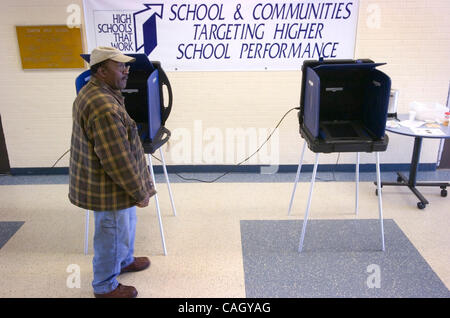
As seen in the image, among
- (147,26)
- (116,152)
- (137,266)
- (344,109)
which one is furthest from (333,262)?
(147,26)

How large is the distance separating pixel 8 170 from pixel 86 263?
202cm

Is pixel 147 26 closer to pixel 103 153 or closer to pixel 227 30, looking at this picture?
pixel 227 30

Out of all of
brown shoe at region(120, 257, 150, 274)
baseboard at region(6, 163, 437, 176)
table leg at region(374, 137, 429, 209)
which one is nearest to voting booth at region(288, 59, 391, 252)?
table leg at region(374, 137, 429, 209)

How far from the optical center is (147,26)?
3.48 metres

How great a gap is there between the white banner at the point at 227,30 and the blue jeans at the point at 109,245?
1967 mm

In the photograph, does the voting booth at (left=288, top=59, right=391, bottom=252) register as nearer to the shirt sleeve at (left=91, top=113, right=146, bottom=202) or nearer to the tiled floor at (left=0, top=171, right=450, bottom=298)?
the tiled floor at (left=0, top=171, right=450, bottom=298)

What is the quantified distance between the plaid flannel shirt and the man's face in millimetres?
34

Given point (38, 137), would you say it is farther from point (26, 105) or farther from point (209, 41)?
point (209, 41)

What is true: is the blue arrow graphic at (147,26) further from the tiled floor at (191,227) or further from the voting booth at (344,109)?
the voting booth at (344,109)

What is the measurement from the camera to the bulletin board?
349cm

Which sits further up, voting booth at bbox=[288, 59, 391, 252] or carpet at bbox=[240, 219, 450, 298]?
voting booth at bbox=[288, 59, 391, 252]

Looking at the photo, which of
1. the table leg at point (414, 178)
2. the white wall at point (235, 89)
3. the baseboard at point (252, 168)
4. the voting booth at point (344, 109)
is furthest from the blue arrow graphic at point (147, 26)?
the table leg at point (414, 178)

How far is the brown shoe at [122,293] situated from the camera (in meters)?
2.16
